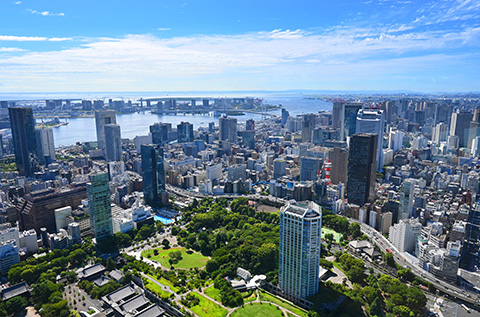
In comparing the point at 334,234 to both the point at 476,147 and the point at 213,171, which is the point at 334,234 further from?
the point at 476,147

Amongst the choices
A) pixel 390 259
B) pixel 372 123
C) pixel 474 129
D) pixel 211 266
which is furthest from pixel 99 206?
pixel 474 129

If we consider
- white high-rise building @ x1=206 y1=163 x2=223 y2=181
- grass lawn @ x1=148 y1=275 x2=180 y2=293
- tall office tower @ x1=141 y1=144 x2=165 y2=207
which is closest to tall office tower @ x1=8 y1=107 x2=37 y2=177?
tall office tower @ x1=141 y1=144 x2=165 y2=207

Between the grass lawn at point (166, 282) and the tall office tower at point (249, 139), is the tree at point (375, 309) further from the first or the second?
the tall office tower at point (249, 139)

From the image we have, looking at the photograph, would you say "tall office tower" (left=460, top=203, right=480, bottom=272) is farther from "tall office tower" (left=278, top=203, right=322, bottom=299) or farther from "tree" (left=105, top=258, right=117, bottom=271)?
"tree" (left=105, top=258, right=117, bottom=271)

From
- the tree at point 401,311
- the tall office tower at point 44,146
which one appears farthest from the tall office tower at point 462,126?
the tall office tower at point 44,146

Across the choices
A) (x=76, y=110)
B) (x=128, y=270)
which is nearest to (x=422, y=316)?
(x=128, y=270)

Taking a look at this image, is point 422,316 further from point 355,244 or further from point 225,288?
point 225,288
